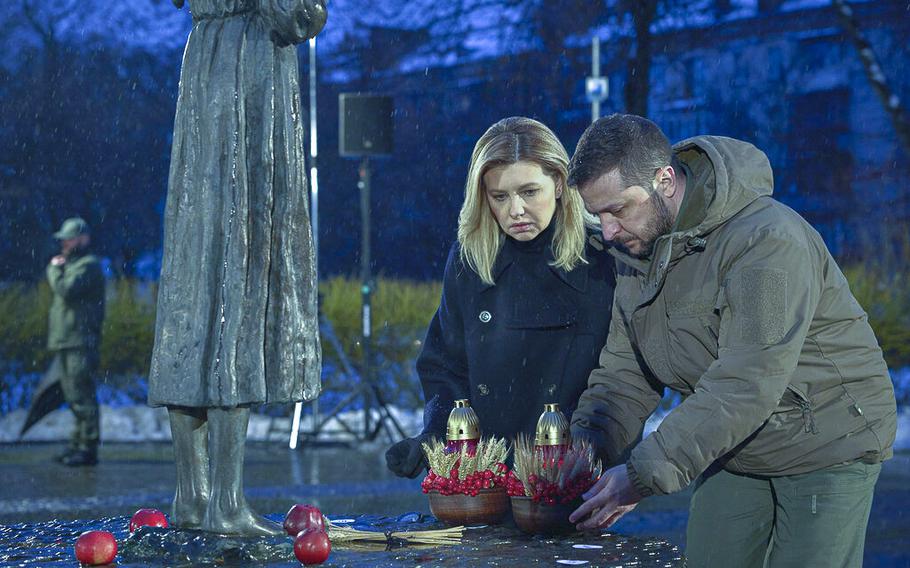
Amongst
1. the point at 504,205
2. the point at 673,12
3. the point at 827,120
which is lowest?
the point at 504,205

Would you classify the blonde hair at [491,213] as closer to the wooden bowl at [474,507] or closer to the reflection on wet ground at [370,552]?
the wooden bowl at [474,507]

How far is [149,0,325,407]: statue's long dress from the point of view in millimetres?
2783

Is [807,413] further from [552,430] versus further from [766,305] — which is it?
[552,430]

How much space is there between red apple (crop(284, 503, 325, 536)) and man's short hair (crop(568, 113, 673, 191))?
0.93m

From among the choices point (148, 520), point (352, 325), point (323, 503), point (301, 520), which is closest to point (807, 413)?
point (301, 520)

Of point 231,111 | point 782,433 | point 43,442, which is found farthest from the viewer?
point 43,442

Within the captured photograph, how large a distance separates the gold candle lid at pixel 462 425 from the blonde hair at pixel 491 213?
49 cm

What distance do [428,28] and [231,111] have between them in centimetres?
1451

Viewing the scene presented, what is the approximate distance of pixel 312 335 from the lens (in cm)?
288

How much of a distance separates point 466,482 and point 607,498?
0.40m

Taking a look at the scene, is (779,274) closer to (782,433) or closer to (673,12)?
(782,433)

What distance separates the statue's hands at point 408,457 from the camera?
10.7 feet

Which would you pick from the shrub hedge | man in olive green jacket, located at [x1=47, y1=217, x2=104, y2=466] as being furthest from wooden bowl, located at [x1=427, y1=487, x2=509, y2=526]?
the shrub hedge

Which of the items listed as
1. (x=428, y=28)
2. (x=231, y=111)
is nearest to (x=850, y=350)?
(x=231, y=111)
